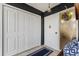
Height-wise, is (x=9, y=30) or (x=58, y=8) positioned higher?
(x=58, y=8)

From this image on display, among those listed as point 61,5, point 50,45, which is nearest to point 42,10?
point 61,5

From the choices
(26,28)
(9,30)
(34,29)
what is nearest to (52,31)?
(34,29)

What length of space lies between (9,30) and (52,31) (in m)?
0.54

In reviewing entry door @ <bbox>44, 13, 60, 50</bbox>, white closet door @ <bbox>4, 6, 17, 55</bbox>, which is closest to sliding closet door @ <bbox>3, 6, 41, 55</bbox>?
white closet door @ <bbox>4, 6, 17, 55</bbox>

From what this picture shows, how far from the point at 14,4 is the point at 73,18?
74cm

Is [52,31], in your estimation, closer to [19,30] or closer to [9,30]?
[19,30]

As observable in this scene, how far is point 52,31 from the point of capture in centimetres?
138

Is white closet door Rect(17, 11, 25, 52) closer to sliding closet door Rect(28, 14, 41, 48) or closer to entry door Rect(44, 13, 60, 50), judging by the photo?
sliding closet door Rect(28, 14, 41, 48)

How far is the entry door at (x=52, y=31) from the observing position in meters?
1.37

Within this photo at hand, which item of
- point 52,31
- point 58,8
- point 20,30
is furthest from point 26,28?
point 58,8

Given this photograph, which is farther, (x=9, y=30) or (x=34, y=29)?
(x=34, y=29)

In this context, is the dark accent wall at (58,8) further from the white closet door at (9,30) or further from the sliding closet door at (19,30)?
the white closet door at (9,30)

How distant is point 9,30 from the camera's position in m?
1.24

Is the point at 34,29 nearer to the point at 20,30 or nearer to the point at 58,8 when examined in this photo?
the point at 20,30
